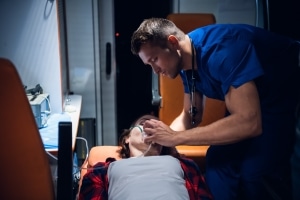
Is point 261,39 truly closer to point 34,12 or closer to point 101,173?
point 101,173

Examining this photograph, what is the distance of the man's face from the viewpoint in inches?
55.1

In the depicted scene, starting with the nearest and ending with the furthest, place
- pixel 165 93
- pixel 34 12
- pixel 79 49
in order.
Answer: pixel 34 12 < pixel 165 93 < pixel 79 49

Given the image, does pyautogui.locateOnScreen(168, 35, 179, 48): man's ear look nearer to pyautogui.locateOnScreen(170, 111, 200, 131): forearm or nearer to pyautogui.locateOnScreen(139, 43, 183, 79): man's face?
pyautogui.locateOnScreen(139, 43, 183, 79): man's face

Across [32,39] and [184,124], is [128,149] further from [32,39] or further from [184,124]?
[32,39]

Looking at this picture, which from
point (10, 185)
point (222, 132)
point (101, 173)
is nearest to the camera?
point (10, 185)

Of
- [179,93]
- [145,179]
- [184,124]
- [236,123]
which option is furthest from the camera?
[179,93]

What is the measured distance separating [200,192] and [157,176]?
0.72ft

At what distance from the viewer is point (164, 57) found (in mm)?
1415

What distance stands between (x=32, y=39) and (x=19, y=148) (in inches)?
41.0

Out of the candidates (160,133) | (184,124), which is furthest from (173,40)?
(184,124)

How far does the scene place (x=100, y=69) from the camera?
9.63 ft

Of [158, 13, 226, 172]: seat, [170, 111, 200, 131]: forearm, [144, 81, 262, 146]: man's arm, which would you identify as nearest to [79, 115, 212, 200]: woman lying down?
[170, 111, 200, 131]: forearm

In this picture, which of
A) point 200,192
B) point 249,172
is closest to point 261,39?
point 249,172

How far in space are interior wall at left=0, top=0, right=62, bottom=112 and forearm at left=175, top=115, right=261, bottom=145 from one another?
1032 mm
